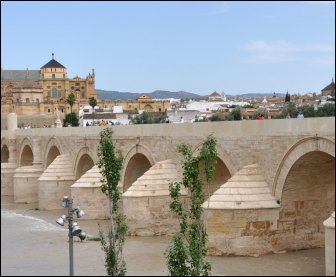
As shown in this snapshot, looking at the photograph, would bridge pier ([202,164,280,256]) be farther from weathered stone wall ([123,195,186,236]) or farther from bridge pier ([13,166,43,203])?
bridge pier ([13,166,43,203])

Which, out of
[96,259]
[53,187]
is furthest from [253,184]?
[53,187]

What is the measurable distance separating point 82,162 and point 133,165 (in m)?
4.70

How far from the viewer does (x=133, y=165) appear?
66.3 ft

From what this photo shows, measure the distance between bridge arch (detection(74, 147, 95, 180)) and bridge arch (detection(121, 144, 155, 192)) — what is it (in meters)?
3.72

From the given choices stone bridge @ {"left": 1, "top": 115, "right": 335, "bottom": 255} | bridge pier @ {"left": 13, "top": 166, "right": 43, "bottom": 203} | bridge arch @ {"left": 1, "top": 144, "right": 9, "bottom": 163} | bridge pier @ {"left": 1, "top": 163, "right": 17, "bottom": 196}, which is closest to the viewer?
stone bridge @ {"left": 1, "top": 115, "right": 335, "bottom": 255}

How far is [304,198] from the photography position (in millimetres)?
13227

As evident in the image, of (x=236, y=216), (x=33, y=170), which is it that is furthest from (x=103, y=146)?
(x=33, y=170)

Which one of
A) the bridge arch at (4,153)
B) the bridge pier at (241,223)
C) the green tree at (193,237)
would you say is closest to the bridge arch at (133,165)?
the bridge pier at (241,223)

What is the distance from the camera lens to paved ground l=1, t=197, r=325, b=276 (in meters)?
12.0

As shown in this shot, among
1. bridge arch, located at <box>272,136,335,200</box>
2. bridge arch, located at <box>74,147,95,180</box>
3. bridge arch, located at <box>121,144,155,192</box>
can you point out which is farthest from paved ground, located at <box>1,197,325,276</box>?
bridge arch, located at <box>74,147,95,180</box>

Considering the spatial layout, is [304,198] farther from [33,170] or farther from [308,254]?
[33,170]

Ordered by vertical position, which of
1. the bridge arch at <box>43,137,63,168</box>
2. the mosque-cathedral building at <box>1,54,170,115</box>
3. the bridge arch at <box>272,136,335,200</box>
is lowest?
the bridge arch at <box>43,137,63,168</box>

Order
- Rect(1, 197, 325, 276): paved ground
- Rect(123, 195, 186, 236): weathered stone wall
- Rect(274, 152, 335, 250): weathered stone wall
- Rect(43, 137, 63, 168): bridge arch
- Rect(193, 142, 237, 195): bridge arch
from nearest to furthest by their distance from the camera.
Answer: Rect(1, 197, 325, 276): paved ground → Rect(274, 152, 335, 250): weathered stone wall → Rect(193, 142, 237, 195): bridge arch → Rect(123, 195, 186, 236): weathered stone wall → Rect(43, 137, 63, 168): bridge arch

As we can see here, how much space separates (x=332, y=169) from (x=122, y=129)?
8.42m
